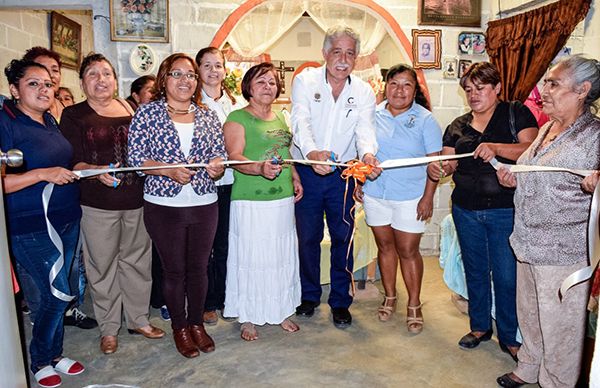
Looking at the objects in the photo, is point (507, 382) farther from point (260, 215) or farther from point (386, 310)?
point (260, 215)

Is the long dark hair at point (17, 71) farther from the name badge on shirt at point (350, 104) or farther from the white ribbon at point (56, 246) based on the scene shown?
the name badge on shirt at point (350, 104)

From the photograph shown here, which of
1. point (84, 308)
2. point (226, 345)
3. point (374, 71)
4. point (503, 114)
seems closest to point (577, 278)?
point (503, 114)

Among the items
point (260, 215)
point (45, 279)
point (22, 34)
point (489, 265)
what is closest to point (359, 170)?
point (260, 215)

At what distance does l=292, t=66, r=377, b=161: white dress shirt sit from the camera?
10.7ft

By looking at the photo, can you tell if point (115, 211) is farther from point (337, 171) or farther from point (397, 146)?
point (397, 146)

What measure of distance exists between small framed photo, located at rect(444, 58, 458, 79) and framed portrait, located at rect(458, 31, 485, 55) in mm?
129

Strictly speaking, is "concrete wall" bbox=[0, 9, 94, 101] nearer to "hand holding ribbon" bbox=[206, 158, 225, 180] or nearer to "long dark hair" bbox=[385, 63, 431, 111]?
"hand holding ribbon" bbox=[206, 158, 225, 180]

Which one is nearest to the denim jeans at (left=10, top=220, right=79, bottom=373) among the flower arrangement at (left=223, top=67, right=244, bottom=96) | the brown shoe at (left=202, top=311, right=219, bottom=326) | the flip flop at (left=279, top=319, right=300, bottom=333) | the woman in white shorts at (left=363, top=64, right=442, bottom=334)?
the brown shoe at (left=202, top=311, right=219, bottom=326)

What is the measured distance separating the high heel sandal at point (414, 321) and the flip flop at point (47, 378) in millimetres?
2242

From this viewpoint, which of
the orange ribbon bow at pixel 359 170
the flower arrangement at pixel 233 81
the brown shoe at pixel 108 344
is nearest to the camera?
the orange ribbon bow at pixel 359 170

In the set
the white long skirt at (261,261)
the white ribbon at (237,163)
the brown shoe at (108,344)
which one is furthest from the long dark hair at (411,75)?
the brown shoe at (108,344)

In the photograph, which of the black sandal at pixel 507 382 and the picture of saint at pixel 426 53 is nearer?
the black sandal at pixel 507 382

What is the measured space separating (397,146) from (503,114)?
2.31 ft

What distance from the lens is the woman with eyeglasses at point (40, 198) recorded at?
8.03ft
